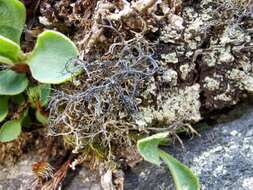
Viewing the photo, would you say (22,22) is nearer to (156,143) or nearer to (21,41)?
(21,41)

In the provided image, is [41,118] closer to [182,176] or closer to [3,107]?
[3,107]

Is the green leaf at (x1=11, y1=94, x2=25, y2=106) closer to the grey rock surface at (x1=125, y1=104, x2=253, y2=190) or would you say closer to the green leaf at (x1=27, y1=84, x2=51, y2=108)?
the green leaf at (x1=27, y1=84, x2=51, y2=108)

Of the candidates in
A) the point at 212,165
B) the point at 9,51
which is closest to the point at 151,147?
the point at 212,165

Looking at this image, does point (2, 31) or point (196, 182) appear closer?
point (196, 182)

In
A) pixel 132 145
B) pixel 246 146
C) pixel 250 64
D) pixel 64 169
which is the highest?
pixel 250 64

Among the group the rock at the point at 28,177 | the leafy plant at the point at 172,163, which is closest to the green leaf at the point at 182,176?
the leafy plant at the point at 172,163

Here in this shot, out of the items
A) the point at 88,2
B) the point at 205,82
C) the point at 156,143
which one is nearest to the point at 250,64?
the point at 205,82
